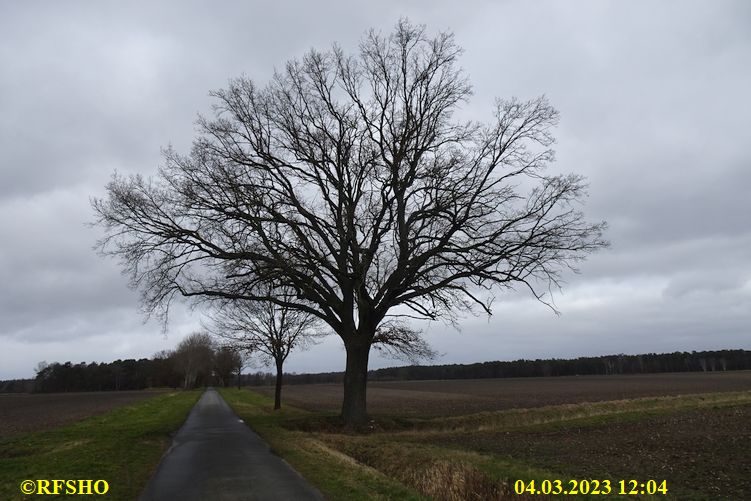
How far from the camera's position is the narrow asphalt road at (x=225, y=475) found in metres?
9.57

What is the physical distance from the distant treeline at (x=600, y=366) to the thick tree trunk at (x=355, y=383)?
115652 millimetres

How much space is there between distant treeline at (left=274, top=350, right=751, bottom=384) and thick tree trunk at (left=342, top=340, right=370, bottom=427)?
115652mm

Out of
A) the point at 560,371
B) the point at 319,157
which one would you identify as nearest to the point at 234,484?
the point at 319,157

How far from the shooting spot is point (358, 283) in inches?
823

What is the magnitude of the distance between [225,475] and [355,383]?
1127 centimetres

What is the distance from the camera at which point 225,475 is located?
1134cm

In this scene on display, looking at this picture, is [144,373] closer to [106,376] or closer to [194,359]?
[106,376]

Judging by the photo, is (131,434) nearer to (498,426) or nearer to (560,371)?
(498,426)

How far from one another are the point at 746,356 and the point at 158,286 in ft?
569

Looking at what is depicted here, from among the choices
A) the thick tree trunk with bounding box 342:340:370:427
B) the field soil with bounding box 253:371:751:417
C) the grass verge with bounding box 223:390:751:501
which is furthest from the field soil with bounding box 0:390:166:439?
the field soil with bounding box 253:371:751:417

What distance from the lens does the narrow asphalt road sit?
9.57m

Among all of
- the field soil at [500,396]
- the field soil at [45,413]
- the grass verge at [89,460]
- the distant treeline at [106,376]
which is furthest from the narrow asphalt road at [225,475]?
the distant treeline at [106,376]

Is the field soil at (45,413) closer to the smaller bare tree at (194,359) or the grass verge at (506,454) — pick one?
the grass verge at (506,454)

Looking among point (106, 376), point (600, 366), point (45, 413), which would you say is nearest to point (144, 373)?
point (106, 376)
